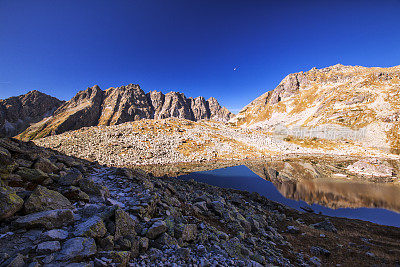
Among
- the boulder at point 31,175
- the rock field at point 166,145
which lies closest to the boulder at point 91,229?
the boulder at point 31,175

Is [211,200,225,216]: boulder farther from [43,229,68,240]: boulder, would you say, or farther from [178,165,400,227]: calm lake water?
[178,165,400,227]: calm lake water

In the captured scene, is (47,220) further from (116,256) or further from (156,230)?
(156,230)

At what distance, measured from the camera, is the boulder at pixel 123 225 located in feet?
20.0

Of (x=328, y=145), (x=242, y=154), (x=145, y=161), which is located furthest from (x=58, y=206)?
(x=328, y=145)

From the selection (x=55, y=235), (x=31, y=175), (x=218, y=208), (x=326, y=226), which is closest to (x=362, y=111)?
(x=326, y=226)

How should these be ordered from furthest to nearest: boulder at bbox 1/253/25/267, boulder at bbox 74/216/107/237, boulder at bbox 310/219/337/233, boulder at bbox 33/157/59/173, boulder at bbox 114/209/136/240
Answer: boulder at bbox 310/219/337/233 → boulder at bbox 33/157/59/173 → boulder at bbox 114/209/136/240 → boulder at bbox 74/216/107/237 → boulder at bbox 1/253/25/267

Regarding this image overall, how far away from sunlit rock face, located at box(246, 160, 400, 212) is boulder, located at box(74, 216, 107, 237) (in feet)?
103

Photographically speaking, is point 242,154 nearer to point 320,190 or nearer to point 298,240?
point 320,190

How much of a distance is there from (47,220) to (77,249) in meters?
2.04

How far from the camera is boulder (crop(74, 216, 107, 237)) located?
205 inches

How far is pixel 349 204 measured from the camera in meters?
26.1

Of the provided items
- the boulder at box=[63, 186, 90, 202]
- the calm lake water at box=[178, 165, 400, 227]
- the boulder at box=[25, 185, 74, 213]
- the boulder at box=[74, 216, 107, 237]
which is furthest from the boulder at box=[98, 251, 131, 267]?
the calm lake water at box=[178, 165, 400, 227]

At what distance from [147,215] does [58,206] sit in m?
4.06

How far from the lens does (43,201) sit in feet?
20.3
